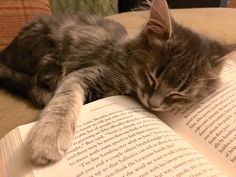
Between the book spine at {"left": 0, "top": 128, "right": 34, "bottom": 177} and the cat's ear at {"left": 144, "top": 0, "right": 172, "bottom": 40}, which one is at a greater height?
the cat's ear at {"left": 144, "top": 0, "right": 172, "bottom": 40}

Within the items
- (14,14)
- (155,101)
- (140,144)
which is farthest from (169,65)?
(14,14)

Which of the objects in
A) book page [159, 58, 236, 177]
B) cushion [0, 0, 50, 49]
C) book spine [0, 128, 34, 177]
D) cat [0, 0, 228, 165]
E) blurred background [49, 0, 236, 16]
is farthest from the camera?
blurred background [49, 0, 236, 16]

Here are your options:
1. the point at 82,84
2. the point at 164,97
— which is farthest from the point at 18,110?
the point at 164,97

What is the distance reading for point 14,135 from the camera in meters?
0.83

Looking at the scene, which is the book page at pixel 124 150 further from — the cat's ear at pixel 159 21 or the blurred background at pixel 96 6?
the blurred background at pixel 96 6

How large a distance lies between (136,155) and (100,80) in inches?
15.8

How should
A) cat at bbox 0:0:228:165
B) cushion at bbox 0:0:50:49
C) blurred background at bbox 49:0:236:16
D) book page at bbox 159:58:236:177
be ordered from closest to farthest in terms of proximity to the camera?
1. book page at bbox 159:58:236:177
2. cat at bbox 0:0:228:165
3. cushion at bbox 0:0:50:49
4. blurred background at bbox 49:0:236:16

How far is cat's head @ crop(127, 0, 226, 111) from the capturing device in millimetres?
1064

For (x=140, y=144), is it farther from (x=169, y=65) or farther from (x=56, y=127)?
(x=169, y=65)

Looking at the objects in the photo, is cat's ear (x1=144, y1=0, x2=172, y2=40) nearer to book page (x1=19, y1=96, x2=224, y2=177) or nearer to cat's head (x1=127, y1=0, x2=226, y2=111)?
cat's head (x1=127, y1=0, x2=226, y2=111)

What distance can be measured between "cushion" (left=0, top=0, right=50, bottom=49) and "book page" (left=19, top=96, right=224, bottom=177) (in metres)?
0.69

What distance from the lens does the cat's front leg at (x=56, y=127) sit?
76cm

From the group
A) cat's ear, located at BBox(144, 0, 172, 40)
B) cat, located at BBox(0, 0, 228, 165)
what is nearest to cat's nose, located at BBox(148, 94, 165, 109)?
cat, located at BBox(0, 0, 228, 165)

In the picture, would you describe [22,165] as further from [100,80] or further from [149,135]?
[100,80]
